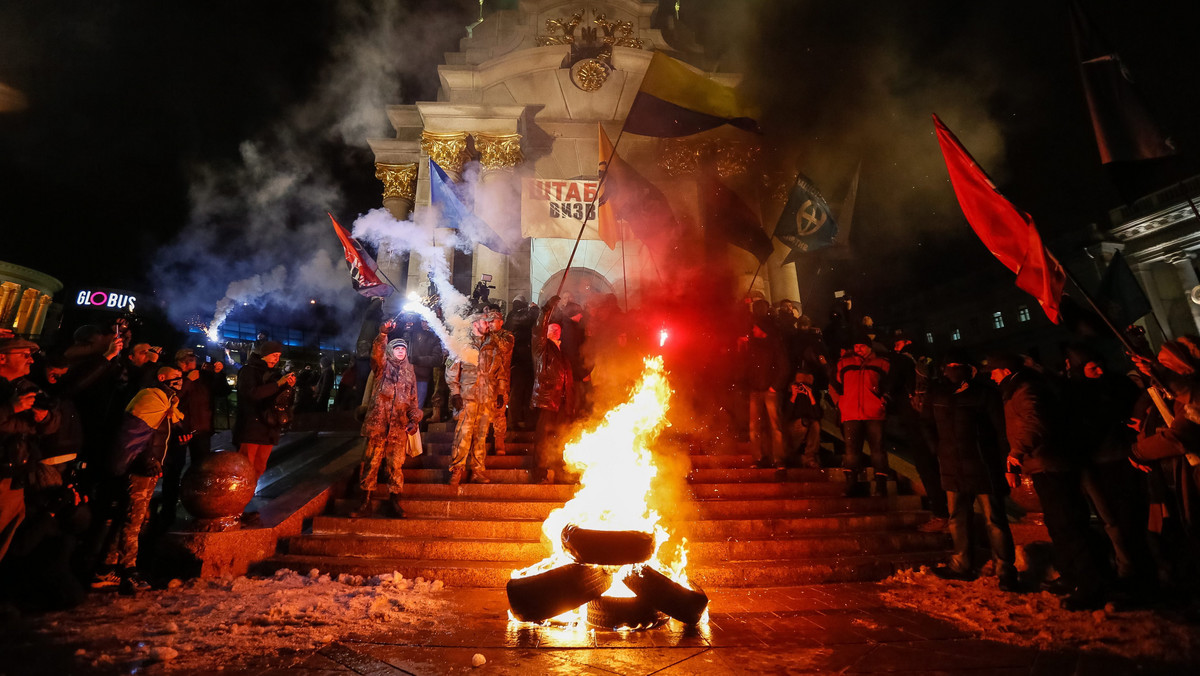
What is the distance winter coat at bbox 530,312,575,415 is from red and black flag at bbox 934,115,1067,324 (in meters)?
4.97

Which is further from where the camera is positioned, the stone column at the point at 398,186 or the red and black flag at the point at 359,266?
the stone column at the point at 398,186

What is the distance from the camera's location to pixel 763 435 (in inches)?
303

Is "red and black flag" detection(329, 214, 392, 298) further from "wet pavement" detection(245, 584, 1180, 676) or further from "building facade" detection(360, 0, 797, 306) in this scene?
"wet pavement" detection(245, 584, 1180, 676)

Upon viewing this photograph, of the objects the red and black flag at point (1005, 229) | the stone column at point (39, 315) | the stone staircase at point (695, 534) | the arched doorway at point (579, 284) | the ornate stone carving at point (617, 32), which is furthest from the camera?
the stone column at point (39, 315)

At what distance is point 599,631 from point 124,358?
630 cm

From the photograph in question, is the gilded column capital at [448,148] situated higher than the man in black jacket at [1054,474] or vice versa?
the gilded column capital at [448,148]

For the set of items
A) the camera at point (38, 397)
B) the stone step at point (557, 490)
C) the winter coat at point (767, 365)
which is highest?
the winter coat at point (767, 365)

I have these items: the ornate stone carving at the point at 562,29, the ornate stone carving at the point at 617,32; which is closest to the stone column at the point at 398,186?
the ornate stone carving at the point at 562,29

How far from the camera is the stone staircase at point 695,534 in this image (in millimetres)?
5219

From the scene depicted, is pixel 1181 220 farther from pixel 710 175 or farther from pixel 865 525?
pixel 865 525

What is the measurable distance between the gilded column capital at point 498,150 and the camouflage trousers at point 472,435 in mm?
10403

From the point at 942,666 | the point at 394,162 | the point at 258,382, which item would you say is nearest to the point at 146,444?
the point at 258,382

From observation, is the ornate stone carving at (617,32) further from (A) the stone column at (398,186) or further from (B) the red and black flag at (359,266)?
(B) the red and black flag at (359,266)

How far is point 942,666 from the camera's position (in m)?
3.27
